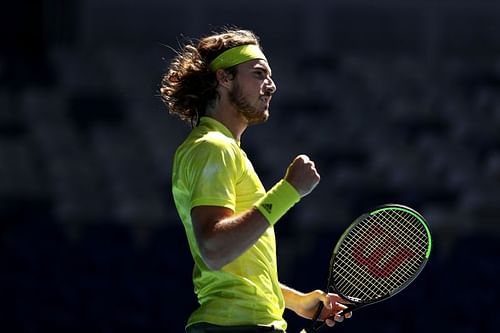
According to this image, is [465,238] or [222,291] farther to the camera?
[465,238]

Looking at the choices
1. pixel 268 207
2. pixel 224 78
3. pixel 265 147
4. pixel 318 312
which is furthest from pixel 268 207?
pixel 265 147

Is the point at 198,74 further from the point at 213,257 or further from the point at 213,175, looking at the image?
the point at 213,257

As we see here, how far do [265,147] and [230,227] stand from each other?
9.18 m

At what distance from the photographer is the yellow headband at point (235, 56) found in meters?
3.70

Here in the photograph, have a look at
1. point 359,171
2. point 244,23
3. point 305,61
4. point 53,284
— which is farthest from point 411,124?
point 53,284

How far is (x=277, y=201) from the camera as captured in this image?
330cm

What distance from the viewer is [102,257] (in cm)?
943

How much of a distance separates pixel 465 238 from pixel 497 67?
543 cm

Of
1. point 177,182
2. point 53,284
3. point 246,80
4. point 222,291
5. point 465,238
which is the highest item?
point 246,80

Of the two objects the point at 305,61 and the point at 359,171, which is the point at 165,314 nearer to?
the point at 359,171

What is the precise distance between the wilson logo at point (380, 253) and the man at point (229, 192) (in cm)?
18

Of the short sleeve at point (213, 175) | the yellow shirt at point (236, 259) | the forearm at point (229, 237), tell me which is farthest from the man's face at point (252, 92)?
the forearm at point (229, 237)

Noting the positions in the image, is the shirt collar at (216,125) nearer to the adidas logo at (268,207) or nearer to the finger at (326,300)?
the adidas logo at (268,207)

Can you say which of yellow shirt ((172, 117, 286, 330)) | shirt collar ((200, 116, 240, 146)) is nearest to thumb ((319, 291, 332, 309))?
yellow shirt ((172, 117, 286, 330))
